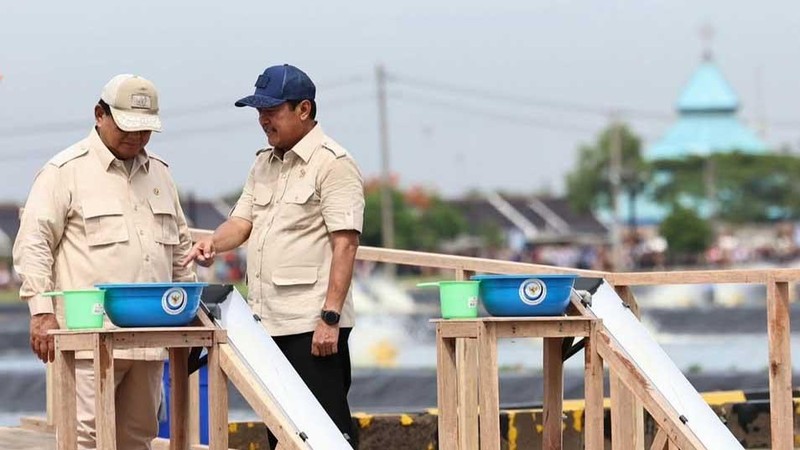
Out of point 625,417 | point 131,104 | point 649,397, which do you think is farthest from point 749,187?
point 131,104

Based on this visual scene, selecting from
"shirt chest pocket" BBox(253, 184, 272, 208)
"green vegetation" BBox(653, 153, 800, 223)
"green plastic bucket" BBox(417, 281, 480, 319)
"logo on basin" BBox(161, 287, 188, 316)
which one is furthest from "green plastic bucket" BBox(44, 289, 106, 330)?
"green vegetation" BBox(653, 153, 800, 223)

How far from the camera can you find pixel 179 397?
6.46m

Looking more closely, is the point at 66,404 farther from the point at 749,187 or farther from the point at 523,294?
the point at 749,187

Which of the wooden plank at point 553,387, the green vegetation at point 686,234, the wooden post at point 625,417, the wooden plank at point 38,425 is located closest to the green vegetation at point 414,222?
the green vegetation at point 686,234

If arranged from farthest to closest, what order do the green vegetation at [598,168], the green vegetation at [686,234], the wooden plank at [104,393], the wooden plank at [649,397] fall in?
Result: the green vegetation at [598,168], the green vegetation at [686,234], the wooden plank at [649,397], the wooden plank at [104,393]

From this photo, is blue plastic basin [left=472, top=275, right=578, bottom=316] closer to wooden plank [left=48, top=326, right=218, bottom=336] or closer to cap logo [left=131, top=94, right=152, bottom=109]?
wooden plank [left=48, top=326, right=218, bottom=336]

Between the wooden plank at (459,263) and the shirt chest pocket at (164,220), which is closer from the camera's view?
the shirt chest pocket at (164,220)

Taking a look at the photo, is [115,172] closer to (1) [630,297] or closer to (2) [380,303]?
(1) [630,297]

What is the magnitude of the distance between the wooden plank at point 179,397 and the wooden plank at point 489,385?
102 cm

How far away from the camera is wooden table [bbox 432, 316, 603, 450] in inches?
247

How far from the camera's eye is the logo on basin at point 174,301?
589 centimetres

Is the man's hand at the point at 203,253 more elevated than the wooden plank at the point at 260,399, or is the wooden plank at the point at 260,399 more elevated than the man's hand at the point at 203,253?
the man's hand at the point at 203,253

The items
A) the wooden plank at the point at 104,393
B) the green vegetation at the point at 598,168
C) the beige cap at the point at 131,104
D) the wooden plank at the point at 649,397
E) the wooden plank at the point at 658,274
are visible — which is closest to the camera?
the wooden plank at the point at 104,393

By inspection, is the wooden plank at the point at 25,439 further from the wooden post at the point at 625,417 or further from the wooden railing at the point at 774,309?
the wooden post at the point at 625,417
